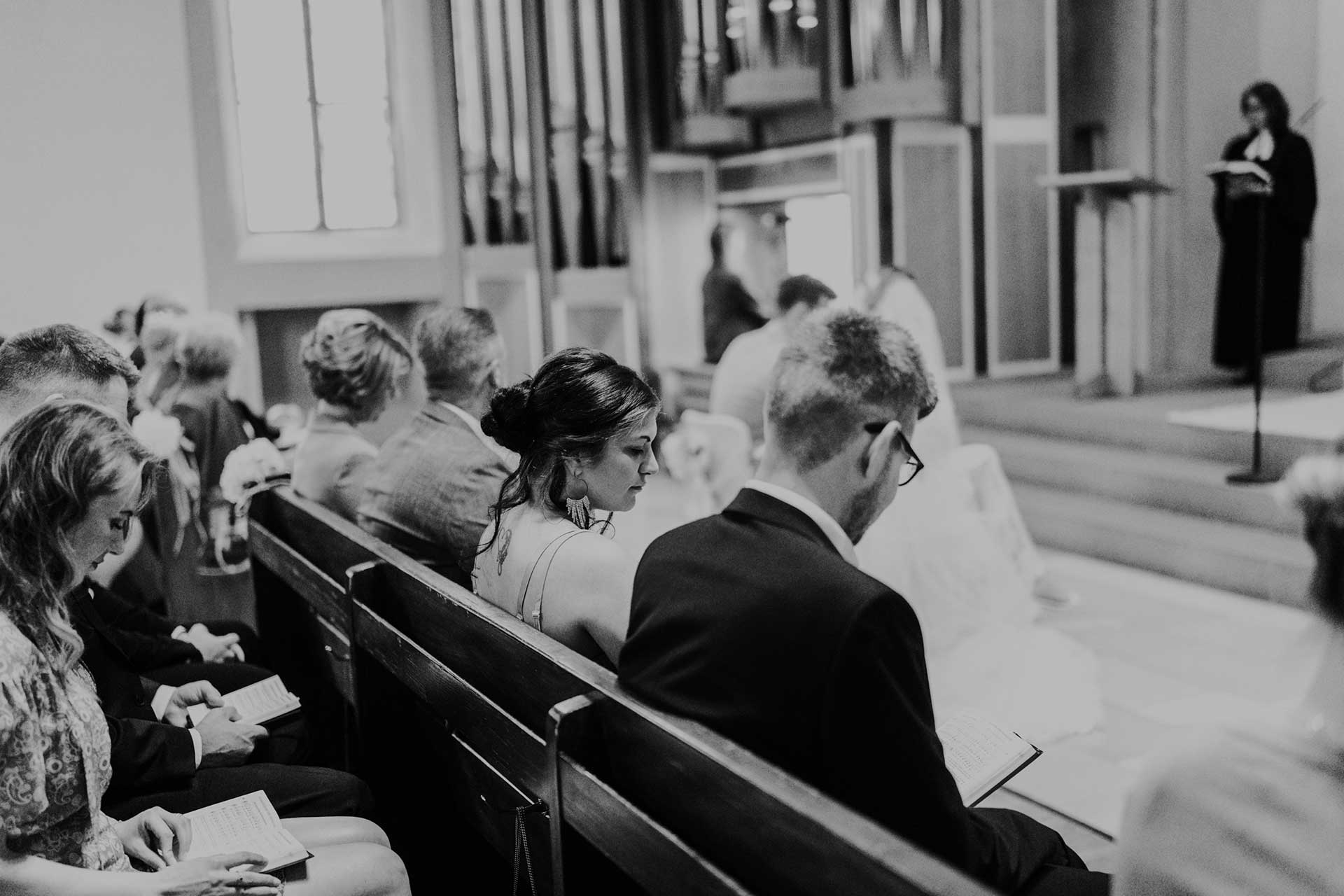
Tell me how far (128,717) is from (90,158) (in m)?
7.68

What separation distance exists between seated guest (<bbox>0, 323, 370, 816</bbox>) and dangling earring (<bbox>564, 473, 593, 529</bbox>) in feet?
2.42

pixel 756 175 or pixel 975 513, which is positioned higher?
pixel 756 175

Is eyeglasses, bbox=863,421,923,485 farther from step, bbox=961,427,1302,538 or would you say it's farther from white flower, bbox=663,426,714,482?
step, bbox=961,427,1302,538

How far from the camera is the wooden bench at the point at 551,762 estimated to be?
1370mm

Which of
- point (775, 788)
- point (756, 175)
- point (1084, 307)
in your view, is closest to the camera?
point (775, 788)

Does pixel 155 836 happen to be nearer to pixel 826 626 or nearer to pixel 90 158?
pixel 826 626

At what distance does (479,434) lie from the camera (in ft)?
10.2

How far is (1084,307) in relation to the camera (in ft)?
23.5

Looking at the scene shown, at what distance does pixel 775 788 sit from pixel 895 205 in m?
7.25

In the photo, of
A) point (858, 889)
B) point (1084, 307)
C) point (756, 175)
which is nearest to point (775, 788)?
point (858, 889)

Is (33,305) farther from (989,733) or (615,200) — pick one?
(989,733)

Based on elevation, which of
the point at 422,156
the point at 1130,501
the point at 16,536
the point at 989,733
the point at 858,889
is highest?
the point at 422,156

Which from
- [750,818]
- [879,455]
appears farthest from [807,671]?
[879,455]

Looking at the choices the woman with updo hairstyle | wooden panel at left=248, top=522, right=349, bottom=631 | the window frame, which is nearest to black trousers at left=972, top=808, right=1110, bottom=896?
the woman with updo hairstyle
